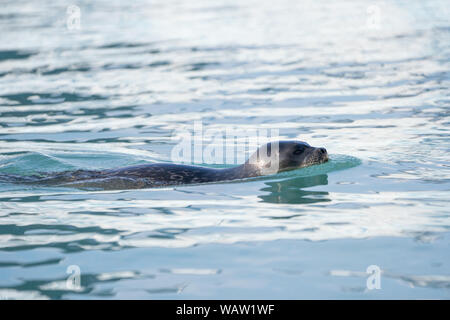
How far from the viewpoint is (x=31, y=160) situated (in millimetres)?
11234

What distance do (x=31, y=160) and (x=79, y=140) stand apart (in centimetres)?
144

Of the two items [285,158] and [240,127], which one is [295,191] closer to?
[285,158]

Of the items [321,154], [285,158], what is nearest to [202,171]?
[285,158]

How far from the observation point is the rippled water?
243 inches

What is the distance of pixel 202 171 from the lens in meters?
9.63

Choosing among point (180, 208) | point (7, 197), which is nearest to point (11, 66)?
point (7, 197)

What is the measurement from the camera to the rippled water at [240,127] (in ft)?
20.2

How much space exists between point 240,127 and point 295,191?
442 centimetres

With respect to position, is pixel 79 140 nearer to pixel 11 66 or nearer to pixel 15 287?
pixel 15 287

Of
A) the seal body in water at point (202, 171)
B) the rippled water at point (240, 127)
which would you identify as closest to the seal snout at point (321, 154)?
the seal body in water at point (202, 171)

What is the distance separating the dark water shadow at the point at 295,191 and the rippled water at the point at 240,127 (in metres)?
0.03

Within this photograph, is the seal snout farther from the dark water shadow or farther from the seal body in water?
the dark water shadow
